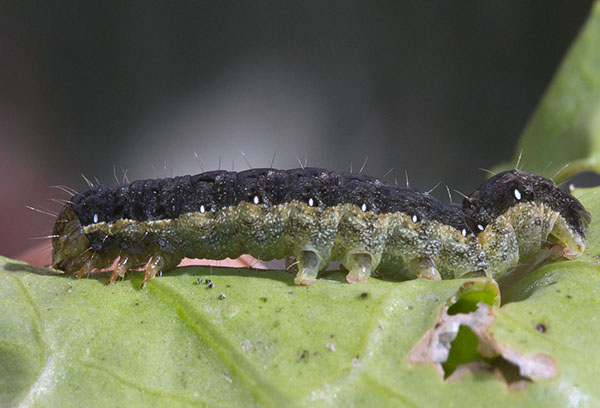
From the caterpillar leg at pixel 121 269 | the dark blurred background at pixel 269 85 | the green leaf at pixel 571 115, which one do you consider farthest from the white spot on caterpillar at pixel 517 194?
the dark blurred background at pixel 269 85

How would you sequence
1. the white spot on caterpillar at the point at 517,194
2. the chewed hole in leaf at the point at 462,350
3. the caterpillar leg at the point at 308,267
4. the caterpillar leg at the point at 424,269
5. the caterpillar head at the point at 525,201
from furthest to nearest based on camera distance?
1. the white spot on caterpillar at the point at 517,194
2. the caterpillar head at the point at 525,201
3. the caterpillar leg at the point at 424,269
4. the caterpillar leg at the point at 308,267
5. the chewed hole in leaf at the point at 462,350

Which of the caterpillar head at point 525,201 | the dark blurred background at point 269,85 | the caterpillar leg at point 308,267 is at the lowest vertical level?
the dark blurred background at point 269,85

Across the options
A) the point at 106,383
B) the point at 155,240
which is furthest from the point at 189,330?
the point at 155,240

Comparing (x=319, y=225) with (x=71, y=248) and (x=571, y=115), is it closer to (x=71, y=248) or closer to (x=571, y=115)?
(x=71, y=248)

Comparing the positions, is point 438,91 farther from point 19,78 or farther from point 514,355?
point 514,355

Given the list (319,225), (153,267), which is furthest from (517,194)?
(153,267)

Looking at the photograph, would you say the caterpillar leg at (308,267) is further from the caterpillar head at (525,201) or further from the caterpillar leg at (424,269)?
the caterpillar head at (525,201)

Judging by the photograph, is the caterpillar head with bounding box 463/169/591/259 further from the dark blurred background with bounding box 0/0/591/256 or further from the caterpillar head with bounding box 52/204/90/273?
the dark blurred background with bounding box 0/0/591/256
